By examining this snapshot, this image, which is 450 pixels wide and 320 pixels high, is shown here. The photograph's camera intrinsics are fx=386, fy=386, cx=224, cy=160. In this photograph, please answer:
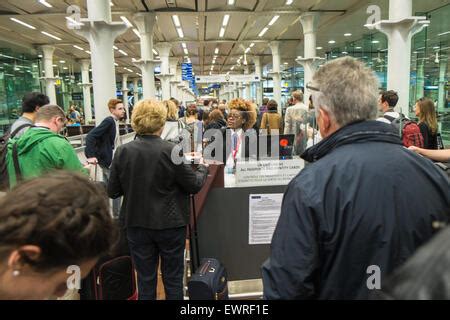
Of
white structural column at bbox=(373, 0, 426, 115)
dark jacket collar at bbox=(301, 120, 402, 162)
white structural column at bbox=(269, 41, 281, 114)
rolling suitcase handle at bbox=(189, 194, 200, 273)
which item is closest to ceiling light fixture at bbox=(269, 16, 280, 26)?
white structural column at bbox=(269, 41, 281, 114)

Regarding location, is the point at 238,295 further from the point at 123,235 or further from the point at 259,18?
the point at 259,18

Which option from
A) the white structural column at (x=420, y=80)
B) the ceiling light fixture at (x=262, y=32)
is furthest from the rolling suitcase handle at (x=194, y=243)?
the ceiling light fixture at (x=262, y=32)

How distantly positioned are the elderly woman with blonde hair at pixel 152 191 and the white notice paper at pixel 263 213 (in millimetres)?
896

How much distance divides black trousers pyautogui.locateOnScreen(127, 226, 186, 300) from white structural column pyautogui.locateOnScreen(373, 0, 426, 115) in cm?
588

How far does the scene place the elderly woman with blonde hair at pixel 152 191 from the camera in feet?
9.36

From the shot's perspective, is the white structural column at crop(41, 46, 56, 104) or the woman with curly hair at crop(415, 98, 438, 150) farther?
the white structural column at crop(41, 46, 56, 104)

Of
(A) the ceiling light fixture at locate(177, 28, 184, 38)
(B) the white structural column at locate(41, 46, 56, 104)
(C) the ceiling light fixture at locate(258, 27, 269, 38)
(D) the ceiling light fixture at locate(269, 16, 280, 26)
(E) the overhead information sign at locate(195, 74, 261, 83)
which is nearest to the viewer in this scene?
(E) the overhead information sign at locate(195, 74, 261, 83)

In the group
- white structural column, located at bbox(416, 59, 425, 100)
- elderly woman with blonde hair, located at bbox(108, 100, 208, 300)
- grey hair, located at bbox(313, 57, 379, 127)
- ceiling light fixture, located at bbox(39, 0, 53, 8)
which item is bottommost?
elderly woman with blonde hair, located at bbox(108, 100, 208, 300)

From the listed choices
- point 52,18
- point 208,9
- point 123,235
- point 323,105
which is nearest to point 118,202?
point 123,235

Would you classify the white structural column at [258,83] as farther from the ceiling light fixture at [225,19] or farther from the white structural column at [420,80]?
the white structural column at [420,80]

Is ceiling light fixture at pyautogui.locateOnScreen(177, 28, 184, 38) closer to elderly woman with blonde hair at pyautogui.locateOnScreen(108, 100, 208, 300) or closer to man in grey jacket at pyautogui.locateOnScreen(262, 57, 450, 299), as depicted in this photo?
elderly woman with blonde hair at pyautogui.locateOnScreen(108, 100, 208, 300)

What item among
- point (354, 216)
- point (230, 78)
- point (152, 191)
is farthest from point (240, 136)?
point (230, 78)

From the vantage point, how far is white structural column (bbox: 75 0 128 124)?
7.32m

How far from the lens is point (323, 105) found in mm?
1572
